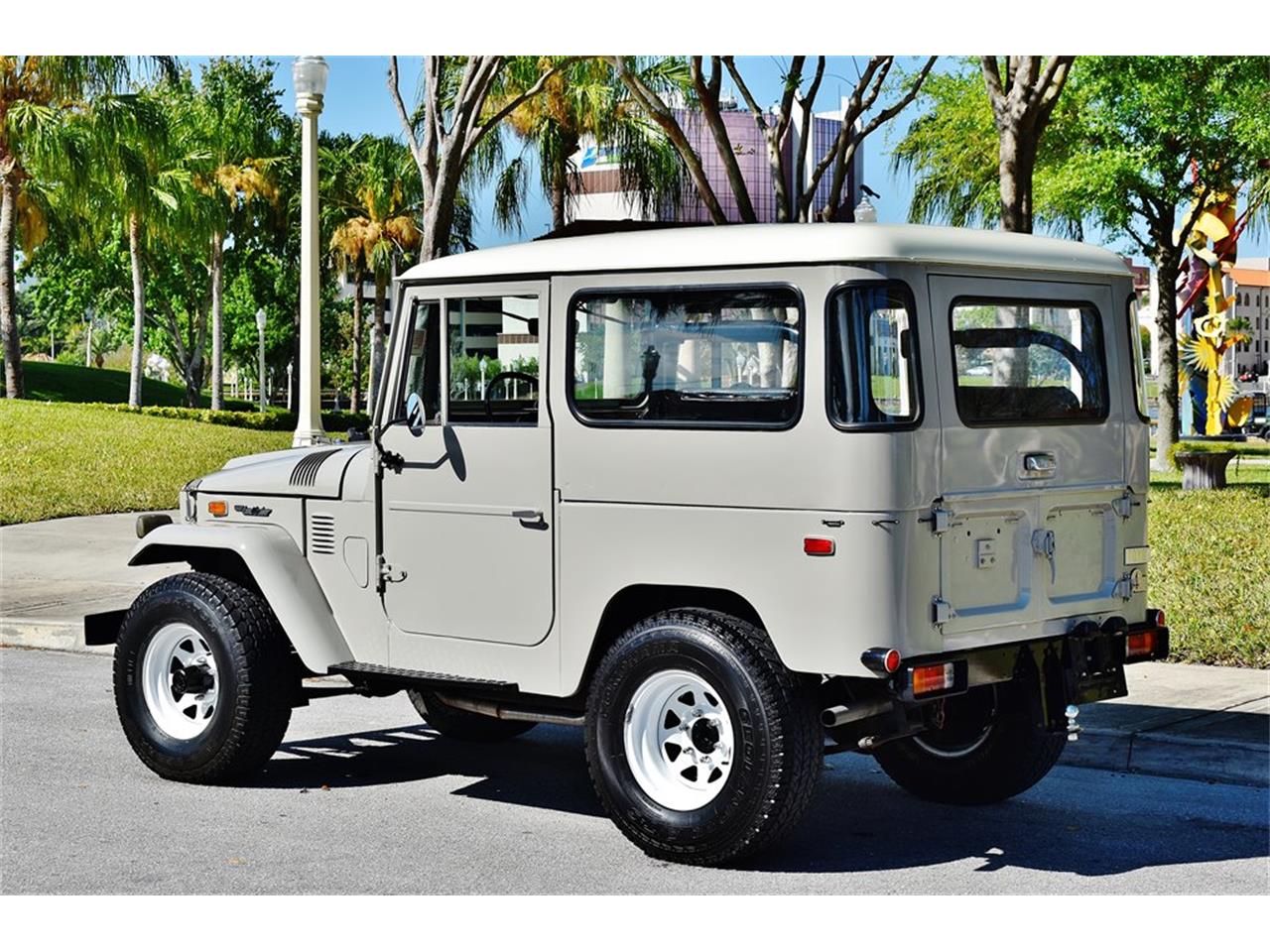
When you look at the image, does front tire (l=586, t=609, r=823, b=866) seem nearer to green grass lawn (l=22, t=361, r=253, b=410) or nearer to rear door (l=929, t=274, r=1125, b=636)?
rear door (l=929, t=274, r=1125, b=636)

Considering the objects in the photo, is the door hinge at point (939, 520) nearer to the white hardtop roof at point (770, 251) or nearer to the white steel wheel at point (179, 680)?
the white hardtop roof at point (770, 251)

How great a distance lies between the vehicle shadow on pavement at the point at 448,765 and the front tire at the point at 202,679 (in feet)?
1.01

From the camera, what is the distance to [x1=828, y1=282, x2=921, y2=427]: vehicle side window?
19.5ft

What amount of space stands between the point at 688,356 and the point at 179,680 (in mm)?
2983

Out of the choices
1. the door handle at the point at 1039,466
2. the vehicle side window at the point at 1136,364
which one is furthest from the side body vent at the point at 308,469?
the vehicle side window at the point at 1136,364

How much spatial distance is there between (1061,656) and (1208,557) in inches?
311

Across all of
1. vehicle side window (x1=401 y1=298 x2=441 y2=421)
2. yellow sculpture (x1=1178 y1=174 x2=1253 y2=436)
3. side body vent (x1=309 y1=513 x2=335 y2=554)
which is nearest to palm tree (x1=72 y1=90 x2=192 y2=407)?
yellow sculpture (x1=1178 y1=174 x2=1253 y2=436)

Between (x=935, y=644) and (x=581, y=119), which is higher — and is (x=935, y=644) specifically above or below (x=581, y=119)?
below

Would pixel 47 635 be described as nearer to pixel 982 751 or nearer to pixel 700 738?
pixel 700 738

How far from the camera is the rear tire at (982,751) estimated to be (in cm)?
711

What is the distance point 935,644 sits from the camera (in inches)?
236

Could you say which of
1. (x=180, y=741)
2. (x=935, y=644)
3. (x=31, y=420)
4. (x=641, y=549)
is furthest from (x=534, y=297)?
(x=31, y=420)

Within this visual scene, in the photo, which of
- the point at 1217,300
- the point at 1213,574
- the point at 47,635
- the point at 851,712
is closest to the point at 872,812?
the point at 851,712
